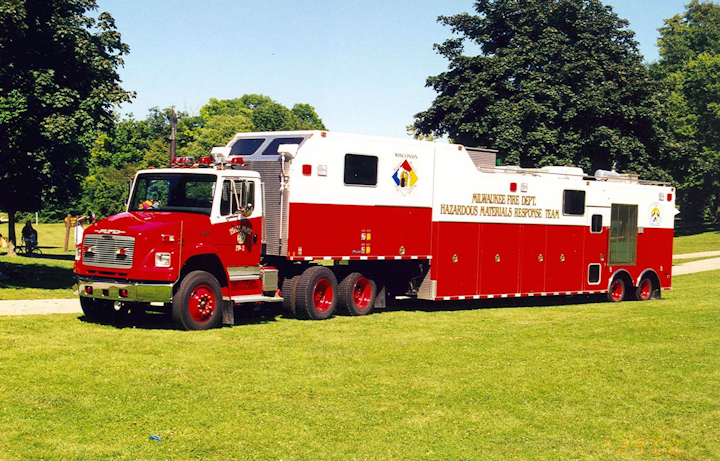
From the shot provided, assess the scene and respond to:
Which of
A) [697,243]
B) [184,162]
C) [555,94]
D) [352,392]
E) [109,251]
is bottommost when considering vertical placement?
[352,392]

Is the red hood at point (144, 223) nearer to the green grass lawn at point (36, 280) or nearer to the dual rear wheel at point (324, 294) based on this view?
the dual rear wheel at point (324, 294)

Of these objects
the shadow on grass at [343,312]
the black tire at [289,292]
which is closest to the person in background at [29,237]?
the shadow on grass at [343,312]

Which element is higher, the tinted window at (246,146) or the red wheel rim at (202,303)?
the tinted window at (246,146)

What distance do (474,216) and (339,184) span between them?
450cm

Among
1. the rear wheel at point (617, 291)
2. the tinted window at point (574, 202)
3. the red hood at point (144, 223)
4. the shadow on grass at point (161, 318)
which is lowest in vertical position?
the shadow on grass at point (161, 318)

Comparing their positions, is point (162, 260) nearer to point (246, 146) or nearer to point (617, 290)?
point (246, 146)

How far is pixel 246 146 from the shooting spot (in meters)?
18.9

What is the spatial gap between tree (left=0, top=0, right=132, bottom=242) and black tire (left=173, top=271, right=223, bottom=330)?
30.0 ft

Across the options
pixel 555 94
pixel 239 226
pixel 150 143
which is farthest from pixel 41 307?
pixel 150 143

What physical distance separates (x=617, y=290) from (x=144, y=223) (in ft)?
50.8

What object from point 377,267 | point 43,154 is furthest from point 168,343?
point 43,154

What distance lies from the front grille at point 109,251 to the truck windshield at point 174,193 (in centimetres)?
147

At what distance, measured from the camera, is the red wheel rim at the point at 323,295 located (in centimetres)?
1833

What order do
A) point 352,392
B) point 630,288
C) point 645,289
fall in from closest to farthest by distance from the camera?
point 352,392, point 630,288, point 645,289
